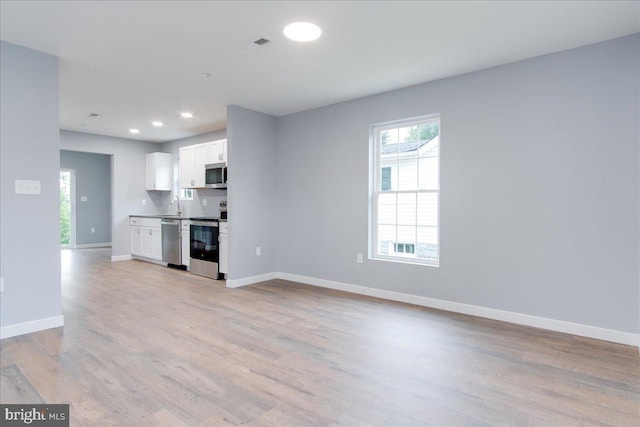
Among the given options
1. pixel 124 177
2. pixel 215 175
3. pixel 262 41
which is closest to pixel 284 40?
pixel 262 41

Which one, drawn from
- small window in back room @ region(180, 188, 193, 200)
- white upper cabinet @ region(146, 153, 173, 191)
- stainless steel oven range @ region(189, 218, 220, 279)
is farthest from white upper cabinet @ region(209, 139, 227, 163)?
white upper cabinet @ region(146, 153, 173, 191)

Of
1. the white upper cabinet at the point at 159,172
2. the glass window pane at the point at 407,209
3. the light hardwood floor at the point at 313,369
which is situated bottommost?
the light hardwood floor at the point at 313,369

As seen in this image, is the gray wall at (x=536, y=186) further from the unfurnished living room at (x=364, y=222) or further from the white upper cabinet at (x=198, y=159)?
the white upper cabinet at (x=198, y=159)

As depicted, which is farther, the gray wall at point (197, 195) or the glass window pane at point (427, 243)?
the gray wall at point (197, 195)

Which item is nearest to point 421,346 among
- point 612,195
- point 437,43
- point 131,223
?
point 612,195

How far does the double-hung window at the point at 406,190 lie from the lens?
390 centimetres

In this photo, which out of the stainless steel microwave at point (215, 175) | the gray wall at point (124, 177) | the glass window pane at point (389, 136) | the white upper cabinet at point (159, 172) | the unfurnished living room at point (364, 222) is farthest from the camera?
the white upper cabinet at point (159, 172)

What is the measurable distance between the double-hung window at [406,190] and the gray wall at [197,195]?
3.11 meters

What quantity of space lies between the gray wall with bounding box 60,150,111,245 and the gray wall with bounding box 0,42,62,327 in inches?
263

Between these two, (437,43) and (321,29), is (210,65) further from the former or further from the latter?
(437,43)

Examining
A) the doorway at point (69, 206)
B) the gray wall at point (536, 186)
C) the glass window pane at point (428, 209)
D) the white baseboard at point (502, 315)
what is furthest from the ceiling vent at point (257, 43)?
the doorway at point (69, 206)

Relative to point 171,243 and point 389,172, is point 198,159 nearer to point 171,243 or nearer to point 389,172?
point 171,243

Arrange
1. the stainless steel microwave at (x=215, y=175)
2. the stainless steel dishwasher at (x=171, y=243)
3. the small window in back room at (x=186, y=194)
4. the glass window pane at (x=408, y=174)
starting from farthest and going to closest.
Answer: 1. the small window in back room at (x=186, y=194)
2. the stainless steel dishwasher at (x=171, y=243)
3. the stainless steel microwave at (x=215, y=175)
4. the glass window pane at (x=408, y=174)

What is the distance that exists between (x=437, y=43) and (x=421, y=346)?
245cm
